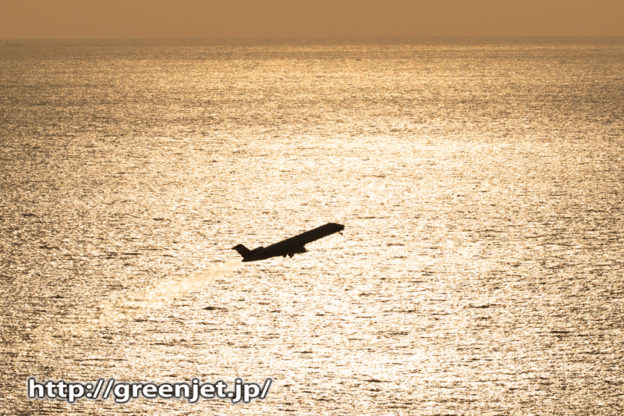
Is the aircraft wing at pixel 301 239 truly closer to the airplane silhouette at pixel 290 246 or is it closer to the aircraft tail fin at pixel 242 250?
the airplane silhouette at pixel 290 246

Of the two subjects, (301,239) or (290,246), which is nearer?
(290,246)

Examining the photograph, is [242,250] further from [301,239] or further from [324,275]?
[324,275]

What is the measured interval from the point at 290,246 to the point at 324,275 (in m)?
1.41

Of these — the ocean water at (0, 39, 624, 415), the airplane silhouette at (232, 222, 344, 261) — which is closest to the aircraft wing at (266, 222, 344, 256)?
the airplane silhouette at (232, 222, 344, 261)

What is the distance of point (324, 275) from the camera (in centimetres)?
882

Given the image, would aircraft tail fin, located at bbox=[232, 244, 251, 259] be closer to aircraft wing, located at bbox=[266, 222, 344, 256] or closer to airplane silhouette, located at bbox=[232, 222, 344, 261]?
airplane silhouette, located at bbox=[232, 222, 344, 261]

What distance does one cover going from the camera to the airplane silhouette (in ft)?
31.7

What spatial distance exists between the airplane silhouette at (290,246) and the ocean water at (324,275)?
212 millimetres

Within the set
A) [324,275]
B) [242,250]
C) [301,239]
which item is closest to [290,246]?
[301,239]

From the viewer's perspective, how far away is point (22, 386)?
6.14 meters

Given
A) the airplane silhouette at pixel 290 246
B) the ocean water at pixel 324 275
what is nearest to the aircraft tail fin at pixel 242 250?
the airplane silhouette at pixel 290 246

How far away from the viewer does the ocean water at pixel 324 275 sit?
6.27 metres

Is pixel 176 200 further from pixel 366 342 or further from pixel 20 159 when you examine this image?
pixel 366 342

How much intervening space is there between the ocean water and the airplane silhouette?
0.69 ft
